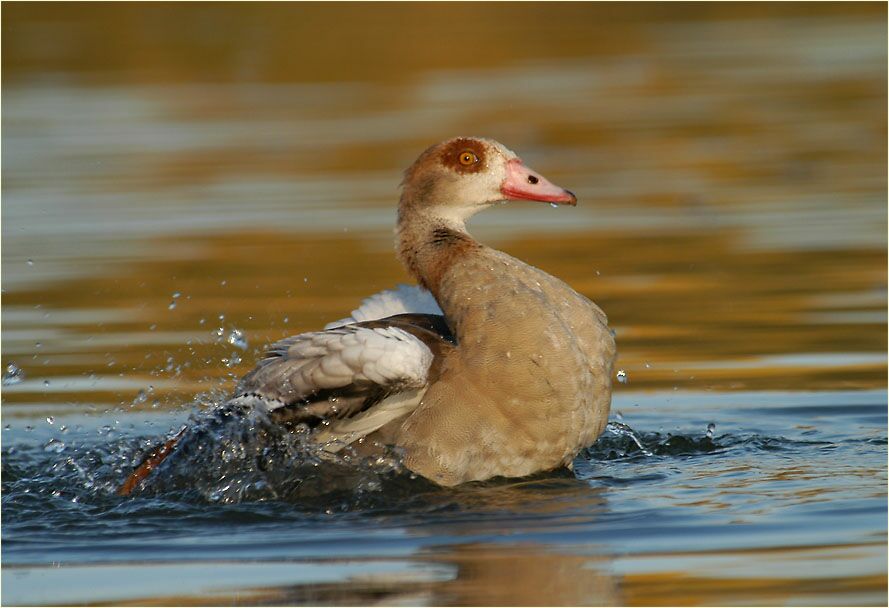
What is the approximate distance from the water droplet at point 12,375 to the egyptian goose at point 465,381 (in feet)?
7.38

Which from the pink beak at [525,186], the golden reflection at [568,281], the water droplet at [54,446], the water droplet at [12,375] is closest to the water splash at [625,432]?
the golden reflection at [568,281]

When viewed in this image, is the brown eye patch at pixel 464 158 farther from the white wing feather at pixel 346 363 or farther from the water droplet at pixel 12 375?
the water droplet at pixel 12 375

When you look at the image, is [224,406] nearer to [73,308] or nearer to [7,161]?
[73,308]

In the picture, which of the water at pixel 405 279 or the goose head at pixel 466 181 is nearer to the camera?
the water at pixel 405 279

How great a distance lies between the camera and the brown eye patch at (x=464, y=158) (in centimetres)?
794

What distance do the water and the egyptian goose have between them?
0.15m

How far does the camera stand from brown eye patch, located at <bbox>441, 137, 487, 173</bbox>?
7938 mm

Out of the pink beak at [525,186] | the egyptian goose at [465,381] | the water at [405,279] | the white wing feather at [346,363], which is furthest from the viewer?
the pink beak at [525,186]

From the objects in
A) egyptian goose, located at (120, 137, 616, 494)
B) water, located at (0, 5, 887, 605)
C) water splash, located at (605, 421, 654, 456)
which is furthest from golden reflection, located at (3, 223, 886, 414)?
egyptian goose, located at (120, 137, 616, 494)

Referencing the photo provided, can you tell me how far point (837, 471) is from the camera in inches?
289

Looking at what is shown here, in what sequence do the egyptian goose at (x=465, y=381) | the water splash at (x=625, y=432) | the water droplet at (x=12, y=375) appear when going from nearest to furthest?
the egyptian goose at (x=465, y=381), the water splash at (x=625, y=432), the water droplet at (x=12, y=375)

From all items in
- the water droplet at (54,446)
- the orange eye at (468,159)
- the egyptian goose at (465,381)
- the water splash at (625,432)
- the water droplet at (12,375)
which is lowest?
the water droplet at (54,446)

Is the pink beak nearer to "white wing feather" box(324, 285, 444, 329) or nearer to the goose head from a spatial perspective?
the goose head

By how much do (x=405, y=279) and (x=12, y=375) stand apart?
10.1ft
